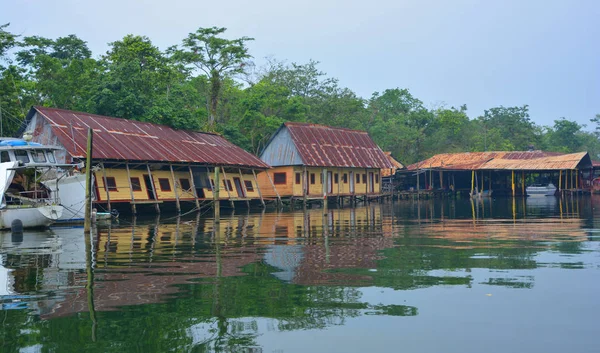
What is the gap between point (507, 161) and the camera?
64.1 meters

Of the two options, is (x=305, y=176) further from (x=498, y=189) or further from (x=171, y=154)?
(x=498, y=189)

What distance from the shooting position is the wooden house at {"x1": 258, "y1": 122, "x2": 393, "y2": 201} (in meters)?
50.2

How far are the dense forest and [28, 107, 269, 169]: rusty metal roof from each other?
239 cm

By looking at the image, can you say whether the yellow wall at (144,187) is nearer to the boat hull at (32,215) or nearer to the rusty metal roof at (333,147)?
the boat hull at (32,215)

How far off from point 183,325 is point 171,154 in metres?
29.7

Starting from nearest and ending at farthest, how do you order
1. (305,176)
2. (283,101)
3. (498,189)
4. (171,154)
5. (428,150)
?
(171,154)
(305,176)
(283,101)
(498,189)
(428,150)

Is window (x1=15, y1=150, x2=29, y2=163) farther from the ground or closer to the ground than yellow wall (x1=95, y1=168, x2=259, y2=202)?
farther from the ground

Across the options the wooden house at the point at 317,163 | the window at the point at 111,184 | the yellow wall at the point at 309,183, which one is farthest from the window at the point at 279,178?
the window at the point at 111,184

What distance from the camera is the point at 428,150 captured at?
8131 cm

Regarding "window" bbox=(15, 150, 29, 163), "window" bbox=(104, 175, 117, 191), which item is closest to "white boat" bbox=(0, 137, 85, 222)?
"window" bbox=(15, 150, 29, 163)

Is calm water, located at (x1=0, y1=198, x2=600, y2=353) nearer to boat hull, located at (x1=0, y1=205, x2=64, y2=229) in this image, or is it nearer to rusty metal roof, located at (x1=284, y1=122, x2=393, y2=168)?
boat hull, located at (x1=0, y1=205, x2=64, y2=229)

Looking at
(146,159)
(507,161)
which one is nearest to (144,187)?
(146,159)

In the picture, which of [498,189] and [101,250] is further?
[498,189]

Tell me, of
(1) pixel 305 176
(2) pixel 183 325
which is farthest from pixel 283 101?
(2) pixel 183 325
